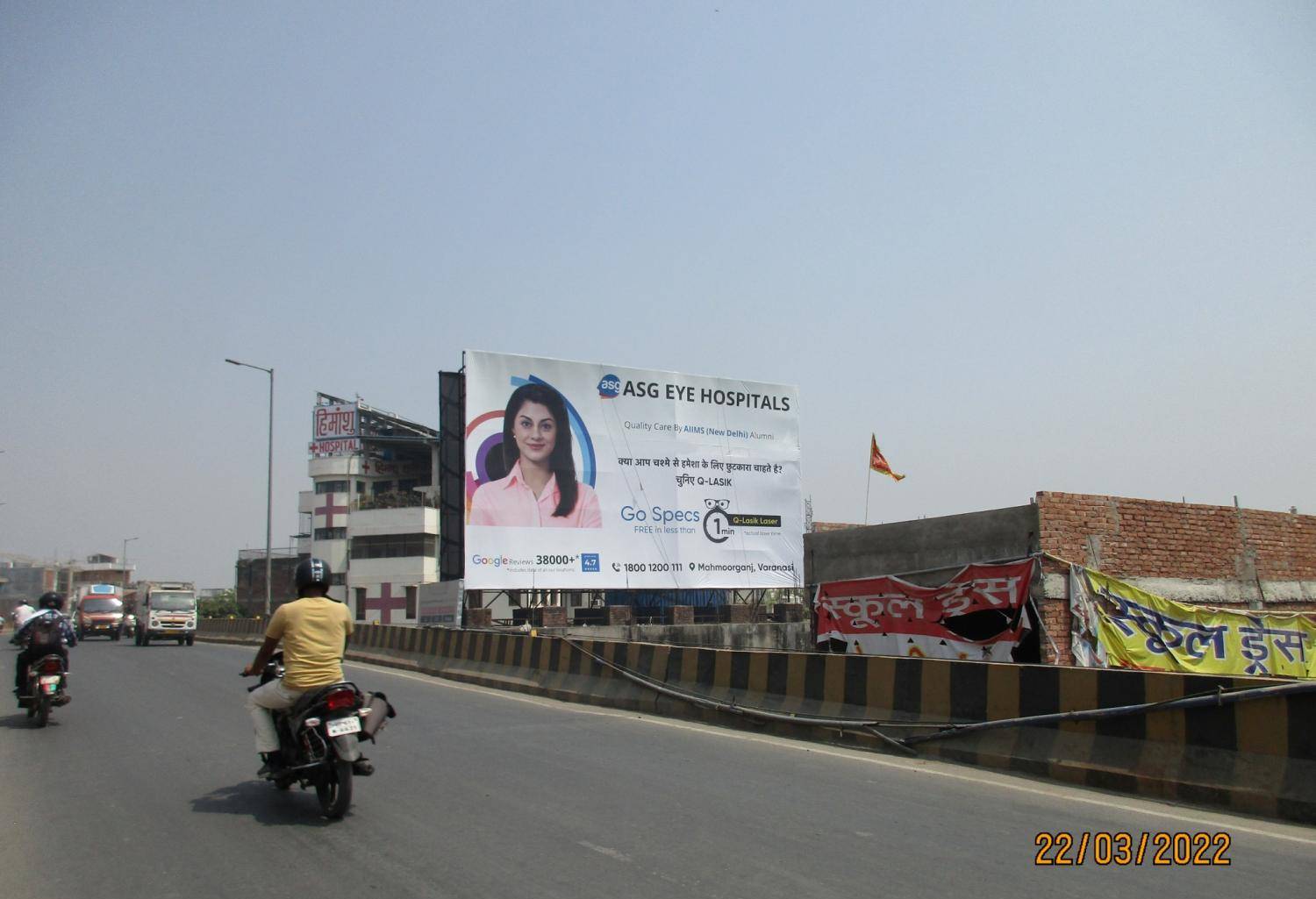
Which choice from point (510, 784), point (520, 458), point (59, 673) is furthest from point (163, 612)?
point (510, 784)

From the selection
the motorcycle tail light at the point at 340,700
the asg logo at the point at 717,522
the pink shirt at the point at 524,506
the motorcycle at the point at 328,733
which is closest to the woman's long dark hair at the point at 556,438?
the pink shirt at the point at 524,506

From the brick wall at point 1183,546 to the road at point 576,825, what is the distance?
705 centimetres

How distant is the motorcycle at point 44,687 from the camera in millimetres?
10789

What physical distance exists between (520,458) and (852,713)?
663 inches

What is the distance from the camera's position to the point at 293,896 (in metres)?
4.76

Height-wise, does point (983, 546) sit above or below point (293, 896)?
above

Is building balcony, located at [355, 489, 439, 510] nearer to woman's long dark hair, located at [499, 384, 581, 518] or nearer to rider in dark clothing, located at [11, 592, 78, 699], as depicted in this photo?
woman's long dark hair, located at [499, 384, 581, 518]

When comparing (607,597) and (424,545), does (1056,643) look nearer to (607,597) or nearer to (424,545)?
(607,597)

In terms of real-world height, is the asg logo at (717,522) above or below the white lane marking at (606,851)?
above

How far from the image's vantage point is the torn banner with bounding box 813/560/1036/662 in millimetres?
14695

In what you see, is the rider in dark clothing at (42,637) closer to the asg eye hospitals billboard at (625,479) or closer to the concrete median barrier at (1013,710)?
the concrete median barrier at (1013,710)

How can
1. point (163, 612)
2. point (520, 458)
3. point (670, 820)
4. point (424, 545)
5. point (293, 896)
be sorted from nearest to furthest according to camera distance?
1. point (293, 896)
2. point (670, 820)
3. point (520, 458)
4. point (163, 612)
5. point (424, 545)

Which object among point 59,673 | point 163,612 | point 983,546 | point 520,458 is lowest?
point 163,612
